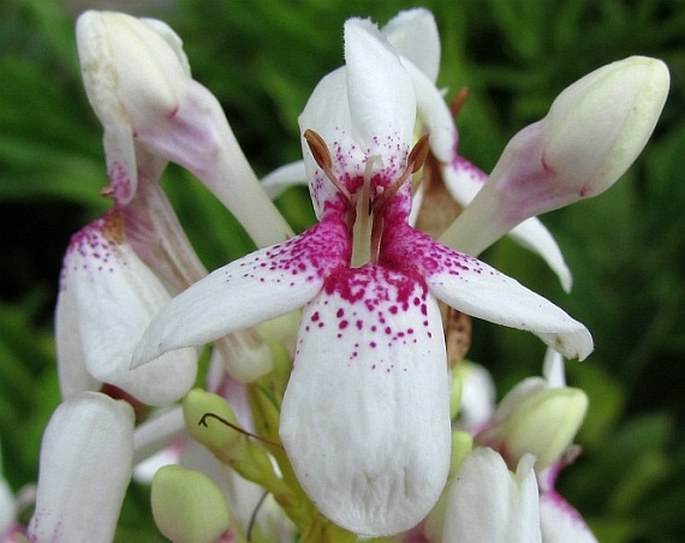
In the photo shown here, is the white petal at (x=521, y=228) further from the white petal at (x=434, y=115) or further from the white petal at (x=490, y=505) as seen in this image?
the white petal at (x=490, y=505)

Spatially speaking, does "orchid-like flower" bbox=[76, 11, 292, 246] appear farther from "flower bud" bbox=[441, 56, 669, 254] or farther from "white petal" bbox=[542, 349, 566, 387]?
"white petal" bbox=[542, 349, 566, 387]

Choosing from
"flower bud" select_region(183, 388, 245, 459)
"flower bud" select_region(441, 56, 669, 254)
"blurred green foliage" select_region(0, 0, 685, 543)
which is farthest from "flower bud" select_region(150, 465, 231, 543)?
"blurred green foliage" select_region(0, 0, 685, 543)

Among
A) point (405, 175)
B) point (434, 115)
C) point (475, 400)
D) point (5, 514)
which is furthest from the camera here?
point (475, 400)

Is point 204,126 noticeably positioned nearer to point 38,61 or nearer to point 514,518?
point 514,518

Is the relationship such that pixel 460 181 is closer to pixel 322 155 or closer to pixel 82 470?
pixel 322 155

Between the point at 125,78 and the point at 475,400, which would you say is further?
the point at 475,400

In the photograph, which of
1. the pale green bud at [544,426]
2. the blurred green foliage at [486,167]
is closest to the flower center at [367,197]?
the pale green bud at [544,426]

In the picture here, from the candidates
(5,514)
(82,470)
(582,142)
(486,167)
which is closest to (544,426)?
(582,142)

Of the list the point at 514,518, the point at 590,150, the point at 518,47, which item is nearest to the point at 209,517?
the point at 514,518
